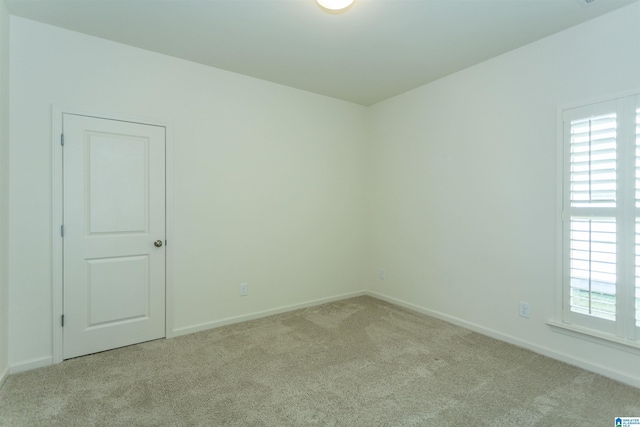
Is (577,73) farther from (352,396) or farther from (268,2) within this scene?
(352,396)

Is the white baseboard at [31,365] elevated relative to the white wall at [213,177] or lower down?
lower down

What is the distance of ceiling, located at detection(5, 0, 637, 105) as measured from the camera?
2.26 metres

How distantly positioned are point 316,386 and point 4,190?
2593mm

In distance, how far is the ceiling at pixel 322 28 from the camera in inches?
89.1

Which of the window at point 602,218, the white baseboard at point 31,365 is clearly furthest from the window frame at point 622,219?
the white baseboard at point 31,365

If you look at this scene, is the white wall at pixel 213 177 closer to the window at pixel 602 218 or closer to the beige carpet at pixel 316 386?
the beige carpet at pixel 316 386

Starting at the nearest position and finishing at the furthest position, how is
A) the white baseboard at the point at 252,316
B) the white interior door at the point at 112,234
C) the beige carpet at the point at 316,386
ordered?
1. the beige carpet at the point at 316,386
2. the white interior door at the point at 112,234
3. the white baseboard at the point at 252,316

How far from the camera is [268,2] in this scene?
2.23 m

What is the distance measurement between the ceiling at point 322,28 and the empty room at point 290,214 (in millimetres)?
20

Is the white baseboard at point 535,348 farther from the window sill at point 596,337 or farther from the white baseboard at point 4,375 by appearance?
the white baseboard at point 4,375

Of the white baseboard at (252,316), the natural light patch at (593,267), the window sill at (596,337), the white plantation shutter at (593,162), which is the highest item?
the white plantation shutter at (593,162)

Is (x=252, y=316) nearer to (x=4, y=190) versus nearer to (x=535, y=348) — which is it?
(x=4, y=190)

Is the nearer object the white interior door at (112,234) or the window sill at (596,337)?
the window sill at (596,337)

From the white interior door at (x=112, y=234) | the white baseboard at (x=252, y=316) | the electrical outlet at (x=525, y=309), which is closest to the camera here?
the white interior door at (x=112, y=234)
